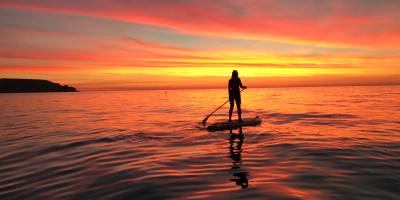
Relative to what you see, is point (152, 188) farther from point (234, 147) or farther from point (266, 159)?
point (234, 147)

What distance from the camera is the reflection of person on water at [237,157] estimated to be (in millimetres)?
7035

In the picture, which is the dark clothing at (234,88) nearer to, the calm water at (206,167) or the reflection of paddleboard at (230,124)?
the reflection of paddleboard at (230,124)

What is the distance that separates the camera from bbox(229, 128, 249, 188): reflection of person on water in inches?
277

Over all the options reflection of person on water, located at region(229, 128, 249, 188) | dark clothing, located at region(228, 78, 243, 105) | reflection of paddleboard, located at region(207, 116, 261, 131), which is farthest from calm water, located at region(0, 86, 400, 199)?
dark clothing, located at region(228, 78, 243, 105)

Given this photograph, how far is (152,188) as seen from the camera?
6.62 metres

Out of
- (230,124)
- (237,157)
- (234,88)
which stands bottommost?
(237,157)

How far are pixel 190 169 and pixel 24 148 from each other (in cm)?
827

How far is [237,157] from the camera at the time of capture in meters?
9.57

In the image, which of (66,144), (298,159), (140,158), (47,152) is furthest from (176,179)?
→ (66,144)

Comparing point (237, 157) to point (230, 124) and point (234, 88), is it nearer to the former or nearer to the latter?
point (230, 124)

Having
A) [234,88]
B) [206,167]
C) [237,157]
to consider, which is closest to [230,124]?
[234,88]

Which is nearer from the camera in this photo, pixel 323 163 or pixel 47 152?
pixel 323 163

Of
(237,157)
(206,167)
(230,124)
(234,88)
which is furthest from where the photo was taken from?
(234,88)

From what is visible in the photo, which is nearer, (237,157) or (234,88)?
(237,157)
